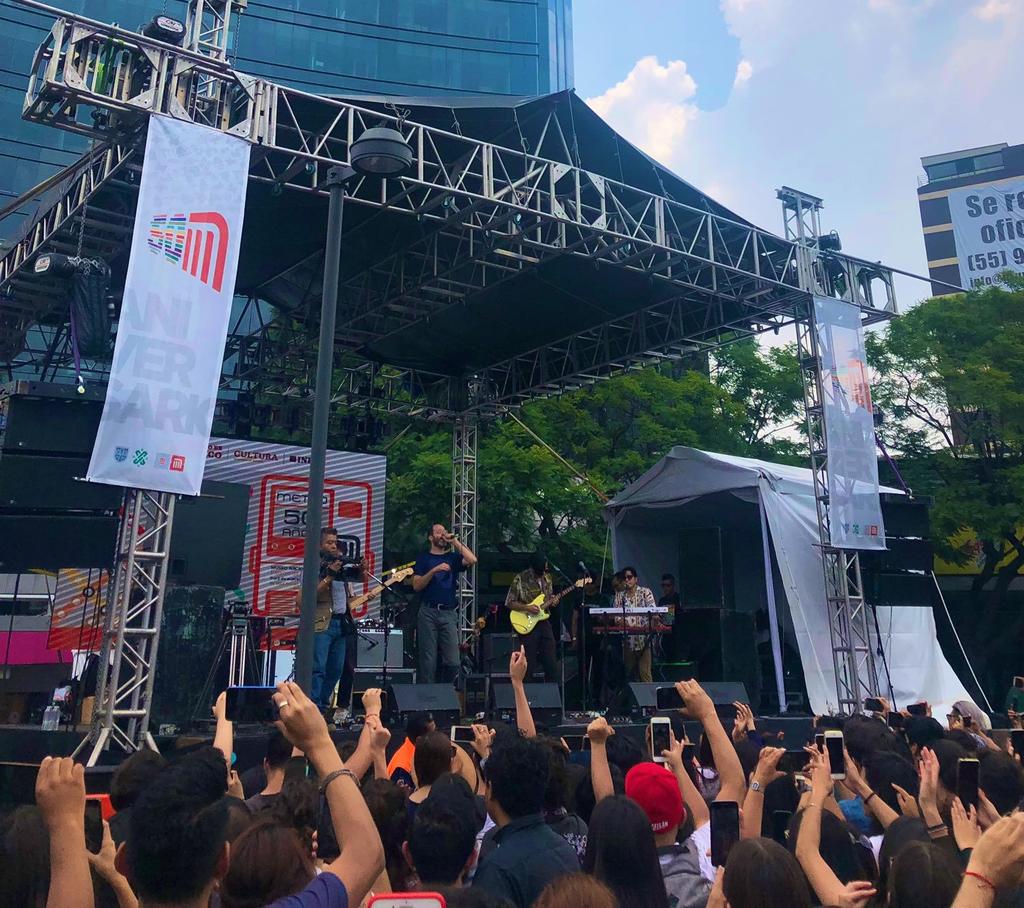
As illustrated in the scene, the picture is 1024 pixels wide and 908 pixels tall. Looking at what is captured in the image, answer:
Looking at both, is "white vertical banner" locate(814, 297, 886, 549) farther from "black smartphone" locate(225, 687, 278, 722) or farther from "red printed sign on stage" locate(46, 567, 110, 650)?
"red printed sign on stage" locate(46, 567, 110, 650)

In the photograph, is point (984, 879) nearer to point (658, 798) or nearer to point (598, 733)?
point (658, 798)

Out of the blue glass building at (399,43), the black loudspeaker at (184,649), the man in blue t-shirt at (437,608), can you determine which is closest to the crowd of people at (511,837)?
the black loudspeaker at (184,649)

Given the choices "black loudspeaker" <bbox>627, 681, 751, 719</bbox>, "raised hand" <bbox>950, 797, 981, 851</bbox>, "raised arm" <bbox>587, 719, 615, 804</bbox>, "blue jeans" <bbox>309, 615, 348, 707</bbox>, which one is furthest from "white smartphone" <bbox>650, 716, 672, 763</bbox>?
"blue jeans" <bbox>309, 615, 348, 707</bbox>

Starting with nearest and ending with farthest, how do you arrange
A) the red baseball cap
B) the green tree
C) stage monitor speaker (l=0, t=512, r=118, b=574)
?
the red baseball cap
stage monitor speaker (l=0, t=512, r=118, b=574)
the green tree

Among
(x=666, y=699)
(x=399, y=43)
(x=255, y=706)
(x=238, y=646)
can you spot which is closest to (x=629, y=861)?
(x=666, y=699)

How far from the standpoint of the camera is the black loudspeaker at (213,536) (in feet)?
40.0

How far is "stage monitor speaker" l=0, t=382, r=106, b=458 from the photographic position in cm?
765

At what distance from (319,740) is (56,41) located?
8.41 m

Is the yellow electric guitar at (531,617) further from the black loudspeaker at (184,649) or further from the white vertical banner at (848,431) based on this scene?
the white vertical banner at (848,431)

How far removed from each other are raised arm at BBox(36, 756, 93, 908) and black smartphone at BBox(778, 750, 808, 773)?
372cm

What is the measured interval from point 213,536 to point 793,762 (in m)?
9.46

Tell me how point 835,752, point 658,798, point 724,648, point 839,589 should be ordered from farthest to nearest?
point 839,589 → point 724,648 → point 835,752 → point 658,798

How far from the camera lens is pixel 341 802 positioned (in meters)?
2.35

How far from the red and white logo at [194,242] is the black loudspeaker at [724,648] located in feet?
27.1
